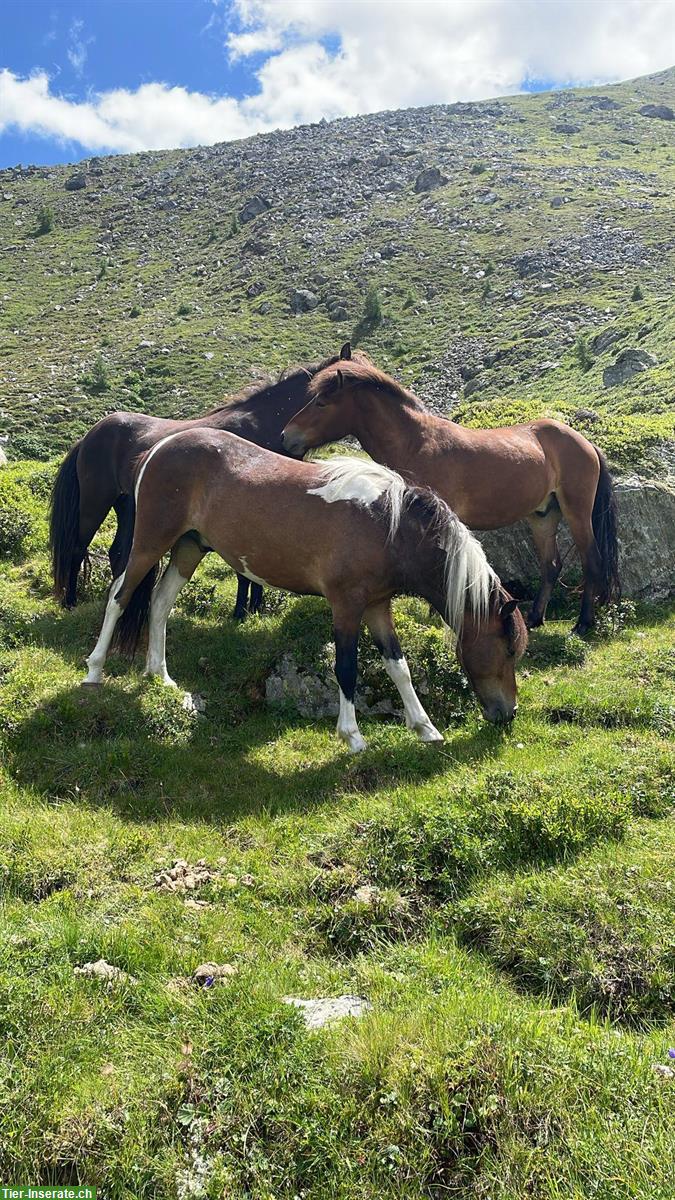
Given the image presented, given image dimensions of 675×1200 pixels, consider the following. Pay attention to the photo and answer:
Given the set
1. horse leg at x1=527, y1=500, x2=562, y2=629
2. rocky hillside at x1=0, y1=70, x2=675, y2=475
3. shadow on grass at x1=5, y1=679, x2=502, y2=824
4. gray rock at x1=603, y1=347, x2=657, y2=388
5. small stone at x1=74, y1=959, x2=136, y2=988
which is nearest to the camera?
small stone at x1=74, y1=959, x2=136, y2=988

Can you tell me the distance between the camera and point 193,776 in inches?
239

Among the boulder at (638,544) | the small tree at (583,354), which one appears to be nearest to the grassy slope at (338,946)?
the boulder at (638,544)

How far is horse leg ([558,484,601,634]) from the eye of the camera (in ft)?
31.5

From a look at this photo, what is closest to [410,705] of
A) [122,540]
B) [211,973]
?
[211,973]

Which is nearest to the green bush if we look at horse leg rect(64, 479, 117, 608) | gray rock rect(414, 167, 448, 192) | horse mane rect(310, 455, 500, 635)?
horse leg rect(64, 479, 117, 608)

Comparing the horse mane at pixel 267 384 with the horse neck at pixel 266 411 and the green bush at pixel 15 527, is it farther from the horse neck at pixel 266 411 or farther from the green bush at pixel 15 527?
the green bush at pixel 15 527

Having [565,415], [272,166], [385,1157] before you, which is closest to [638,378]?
[565,415]

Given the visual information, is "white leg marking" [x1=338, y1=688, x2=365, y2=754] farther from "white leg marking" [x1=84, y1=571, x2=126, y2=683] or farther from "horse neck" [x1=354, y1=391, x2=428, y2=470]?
"horse neck" [x1=354, y1=391, x2=428, y2=470]

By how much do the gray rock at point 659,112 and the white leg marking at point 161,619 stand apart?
13962cm

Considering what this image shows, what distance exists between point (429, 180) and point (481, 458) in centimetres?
7715

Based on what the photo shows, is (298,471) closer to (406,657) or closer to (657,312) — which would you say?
(406,657)

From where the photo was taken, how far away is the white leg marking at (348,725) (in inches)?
259

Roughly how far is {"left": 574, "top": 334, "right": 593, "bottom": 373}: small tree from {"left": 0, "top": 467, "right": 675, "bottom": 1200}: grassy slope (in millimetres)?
29897

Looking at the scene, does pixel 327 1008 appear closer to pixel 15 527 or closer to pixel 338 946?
pixel 338 946
